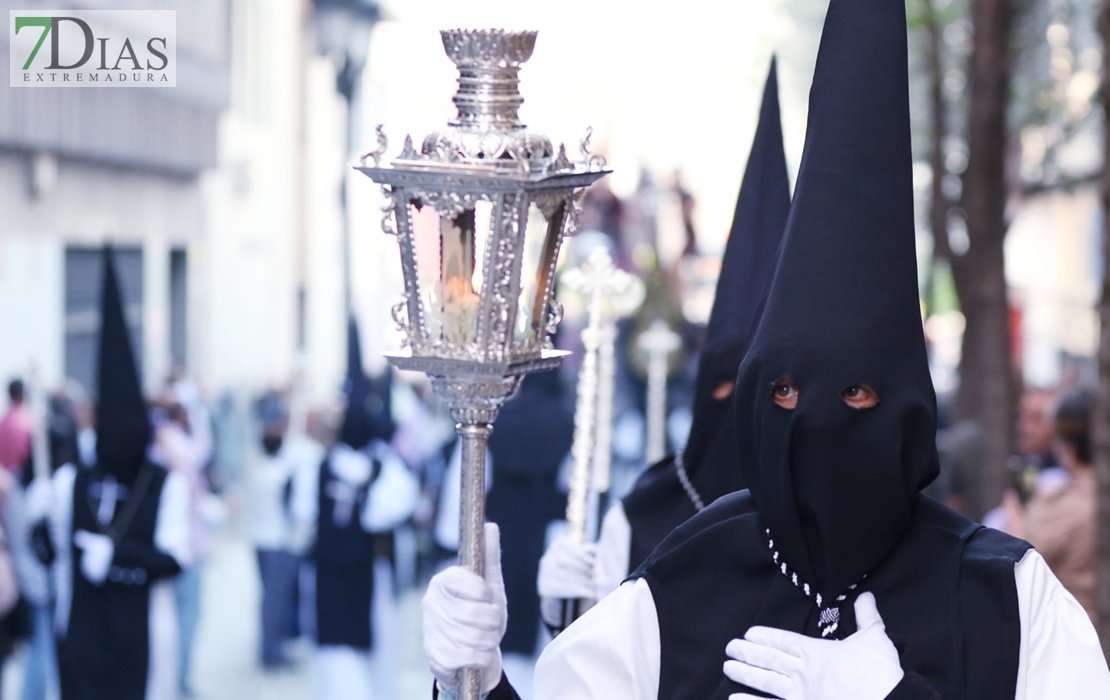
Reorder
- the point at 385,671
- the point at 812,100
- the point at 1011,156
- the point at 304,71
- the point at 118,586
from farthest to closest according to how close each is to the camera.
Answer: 1. the point at 304,71
2. the point at 1011,156
3. the point at 385,671
4. the point at 118,586
5. the point at 812,100

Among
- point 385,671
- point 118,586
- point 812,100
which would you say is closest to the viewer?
point 812,100

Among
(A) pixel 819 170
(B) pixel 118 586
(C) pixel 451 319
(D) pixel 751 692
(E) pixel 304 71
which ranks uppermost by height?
(E) pixel 304 71

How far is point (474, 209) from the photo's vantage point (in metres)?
3.00

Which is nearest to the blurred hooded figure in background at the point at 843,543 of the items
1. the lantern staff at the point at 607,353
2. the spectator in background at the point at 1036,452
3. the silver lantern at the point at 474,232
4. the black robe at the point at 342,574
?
the silver lantern at the point at 474,232

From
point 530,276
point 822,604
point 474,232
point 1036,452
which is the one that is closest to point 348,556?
point 1036,452

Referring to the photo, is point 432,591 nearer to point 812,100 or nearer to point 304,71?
point 812,100

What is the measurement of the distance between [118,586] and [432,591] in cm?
493

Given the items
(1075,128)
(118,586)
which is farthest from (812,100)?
(1075,128)

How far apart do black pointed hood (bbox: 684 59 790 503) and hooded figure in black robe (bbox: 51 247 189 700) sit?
385 centimetres

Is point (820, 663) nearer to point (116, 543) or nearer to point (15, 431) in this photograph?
point (116, 543)

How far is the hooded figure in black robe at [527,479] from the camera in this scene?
9.34 metres

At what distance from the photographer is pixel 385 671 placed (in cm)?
953

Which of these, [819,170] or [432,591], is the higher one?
[819,170]

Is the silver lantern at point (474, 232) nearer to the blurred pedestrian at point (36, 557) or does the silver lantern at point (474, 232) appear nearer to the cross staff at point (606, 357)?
the cross staff at point (606, 357)
